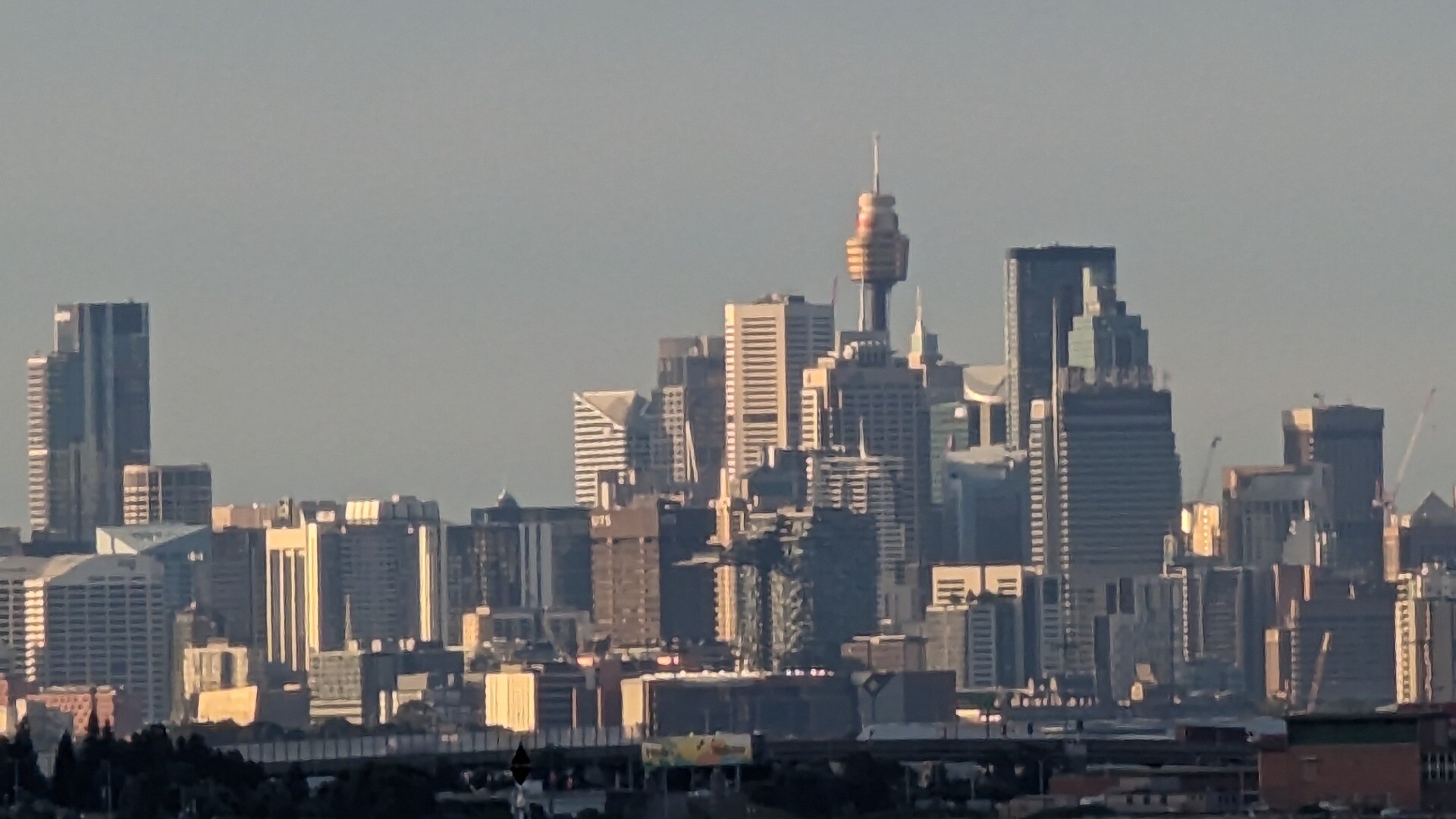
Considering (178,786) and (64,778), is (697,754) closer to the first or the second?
(178,786)

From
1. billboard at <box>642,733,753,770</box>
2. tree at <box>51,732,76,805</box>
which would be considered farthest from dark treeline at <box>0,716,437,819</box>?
billboard at <box>642,733,753,770</box>

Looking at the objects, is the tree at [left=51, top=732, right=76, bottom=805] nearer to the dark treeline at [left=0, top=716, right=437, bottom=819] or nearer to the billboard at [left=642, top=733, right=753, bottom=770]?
the dark treeline at [left=0, top=716, right=437, bottom=819]

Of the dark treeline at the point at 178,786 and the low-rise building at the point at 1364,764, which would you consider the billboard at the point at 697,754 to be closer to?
the dark treeline at the point at 178,786

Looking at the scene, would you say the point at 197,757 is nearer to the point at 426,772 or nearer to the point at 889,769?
the point at 426,772

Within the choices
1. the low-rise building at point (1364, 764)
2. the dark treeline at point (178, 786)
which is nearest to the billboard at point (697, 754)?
the dark treeline at point (178, 786)

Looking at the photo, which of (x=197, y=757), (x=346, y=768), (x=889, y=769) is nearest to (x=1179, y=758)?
(x=889, y=769)
